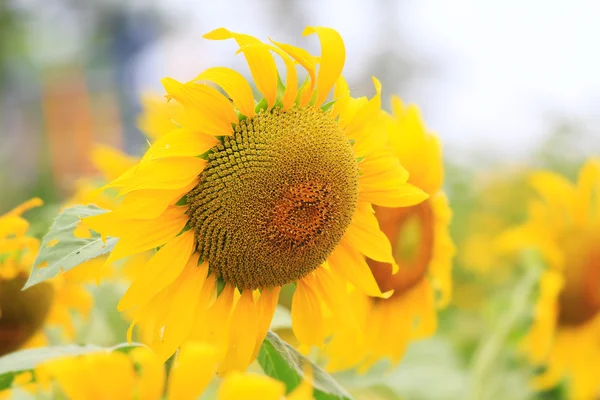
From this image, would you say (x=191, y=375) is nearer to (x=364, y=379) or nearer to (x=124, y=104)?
(x=364, y=379)

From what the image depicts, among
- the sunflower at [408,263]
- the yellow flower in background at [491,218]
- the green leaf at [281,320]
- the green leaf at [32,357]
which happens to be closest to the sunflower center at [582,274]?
the sunflower at [408,263]

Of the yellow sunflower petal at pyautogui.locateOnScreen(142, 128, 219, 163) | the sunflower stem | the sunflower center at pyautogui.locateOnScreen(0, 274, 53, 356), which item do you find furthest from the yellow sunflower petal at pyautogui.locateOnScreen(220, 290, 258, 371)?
the sunflower stem

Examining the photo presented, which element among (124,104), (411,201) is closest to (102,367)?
(411,201)

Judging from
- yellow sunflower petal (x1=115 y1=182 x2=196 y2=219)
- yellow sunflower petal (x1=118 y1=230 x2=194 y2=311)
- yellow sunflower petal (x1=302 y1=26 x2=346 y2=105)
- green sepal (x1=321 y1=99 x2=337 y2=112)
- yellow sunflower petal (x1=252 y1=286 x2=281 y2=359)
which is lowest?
yellow sunflower petal (x1=252 y1=286 x2=281 y2=359)

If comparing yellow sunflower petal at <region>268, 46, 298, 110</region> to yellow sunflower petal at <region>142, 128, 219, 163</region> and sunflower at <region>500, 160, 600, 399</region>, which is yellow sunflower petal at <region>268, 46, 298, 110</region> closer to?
yellow sunflower petal at <region>142, 128, 219, 163</region>

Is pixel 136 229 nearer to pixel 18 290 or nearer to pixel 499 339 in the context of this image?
pixel 18 290

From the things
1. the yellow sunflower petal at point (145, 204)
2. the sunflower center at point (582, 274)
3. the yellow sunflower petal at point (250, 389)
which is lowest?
the sunflower center at point (582, 274)

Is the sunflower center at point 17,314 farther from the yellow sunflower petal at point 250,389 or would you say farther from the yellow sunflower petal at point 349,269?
the yellow sunflower petal at point 250,389
